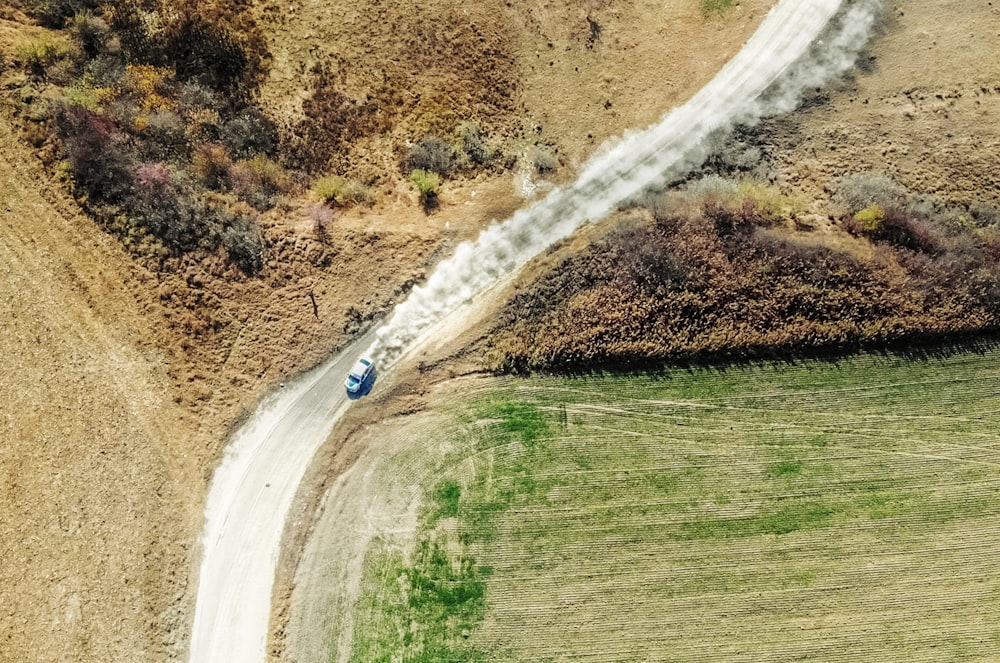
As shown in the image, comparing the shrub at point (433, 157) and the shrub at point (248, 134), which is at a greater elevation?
the shrub at point (248, 134)

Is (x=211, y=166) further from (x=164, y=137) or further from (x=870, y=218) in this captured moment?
(x=870, y=218)

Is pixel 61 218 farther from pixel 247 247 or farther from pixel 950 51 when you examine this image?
pixel 950 51

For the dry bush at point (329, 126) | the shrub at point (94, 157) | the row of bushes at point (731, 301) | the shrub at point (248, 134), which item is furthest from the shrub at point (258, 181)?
the row of bushes at point (731, 301)

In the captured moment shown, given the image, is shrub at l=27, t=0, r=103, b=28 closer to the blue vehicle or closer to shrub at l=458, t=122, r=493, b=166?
shrub at l=458, t=122, r=493, b=166

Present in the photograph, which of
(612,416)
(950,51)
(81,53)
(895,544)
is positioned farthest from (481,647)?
(950,51)

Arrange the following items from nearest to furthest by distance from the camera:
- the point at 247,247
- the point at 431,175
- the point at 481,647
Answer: the point at 481,647
the point at 247,247
the point at 431,175

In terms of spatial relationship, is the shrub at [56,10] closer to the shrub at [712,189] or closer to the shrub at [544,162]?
the shrub at [544,162]
